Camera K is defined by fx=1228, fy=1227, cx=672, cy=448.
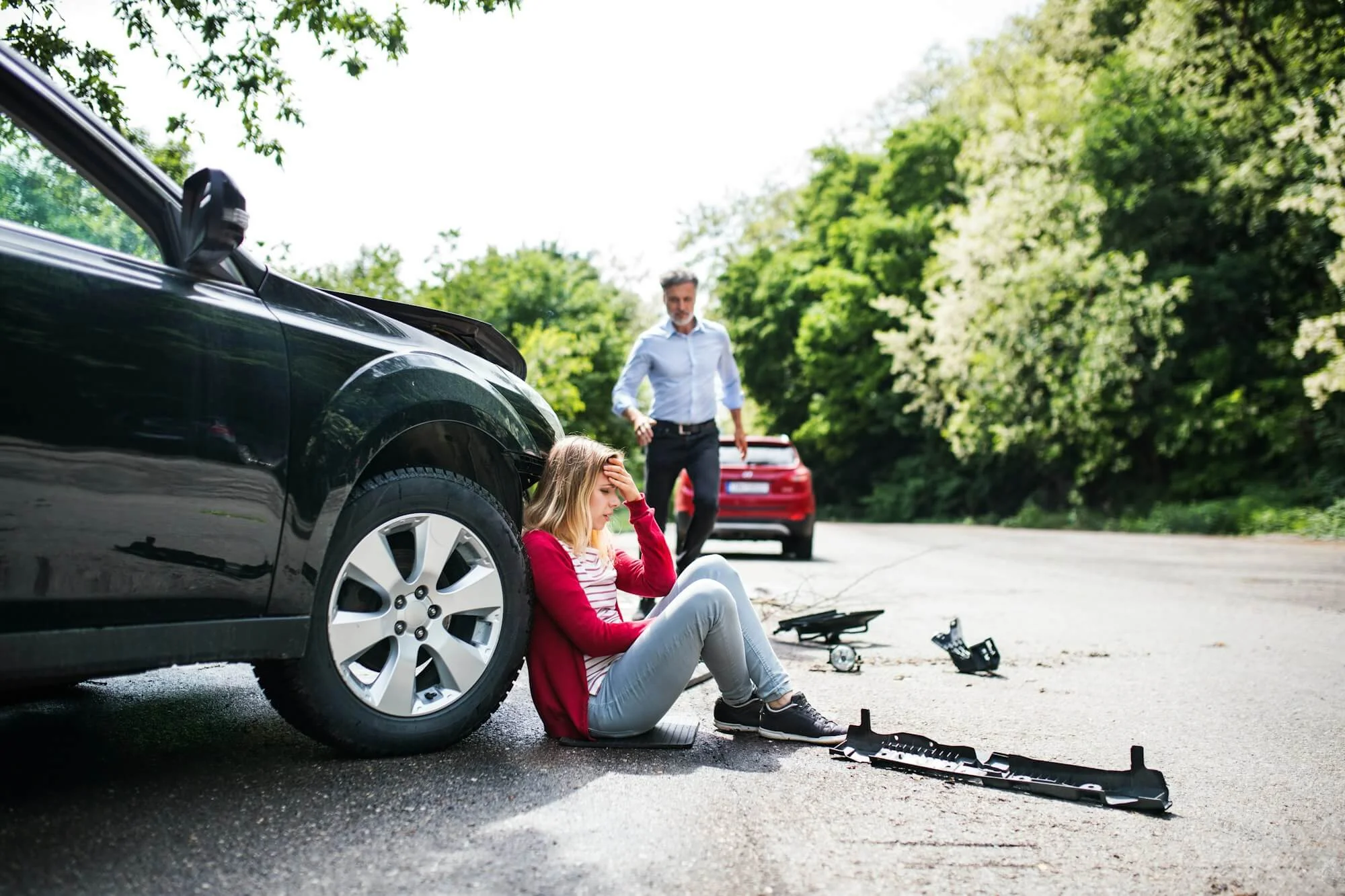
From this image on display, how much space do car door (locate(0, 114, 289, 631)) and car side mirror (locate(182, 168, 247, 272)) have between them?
8 cm

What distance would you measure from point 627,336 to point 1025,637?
1779 inches

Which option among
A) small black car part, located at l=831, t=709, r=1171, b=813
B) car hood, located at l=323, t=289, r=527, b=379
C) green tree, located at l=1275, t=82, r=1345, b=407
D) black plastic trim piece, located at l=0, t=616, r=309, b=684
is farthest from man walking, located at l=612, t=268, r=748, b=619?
green tree, located at l=1275, t=82, r=1345, b=407

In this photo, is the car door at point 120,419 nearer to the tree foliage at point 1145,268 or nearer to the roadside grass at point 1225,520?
the roadside grass at point 1225,520

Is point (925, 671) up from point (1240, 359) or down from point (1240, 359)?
down

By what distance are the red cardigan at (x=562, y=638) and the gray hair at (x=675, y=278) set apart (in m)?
3.71

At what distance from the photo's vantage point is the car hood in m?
4.67

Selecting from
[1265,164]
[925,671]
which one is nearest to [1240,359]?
[1265,164]

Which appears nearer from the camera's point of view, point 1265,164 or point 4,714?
point 4,714

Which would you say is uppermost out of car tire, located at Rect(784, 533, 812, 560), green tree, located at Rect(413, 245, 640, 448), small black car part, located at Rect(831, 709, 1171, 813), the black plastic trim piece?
green tree, located at Rect(413, 245, 640, 448)

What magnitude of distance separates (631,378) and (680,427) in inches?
17.5

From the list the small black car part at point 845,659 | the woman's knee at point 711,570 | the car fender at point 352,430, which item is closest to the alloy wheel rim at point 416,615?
the car fender at point 352,430

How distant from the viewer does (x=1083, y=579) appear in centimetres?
1213

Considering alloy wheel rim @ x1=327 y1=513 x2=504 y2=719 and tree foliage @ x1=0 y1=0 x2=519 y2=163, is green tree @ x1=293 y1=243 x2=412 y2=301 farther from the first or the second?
alloy wheel rim @ x1=327 y1=513 x2=504 y2=719

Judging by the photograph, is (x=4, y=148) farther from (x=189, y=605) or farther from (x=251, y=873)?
(x=251, y=873)
